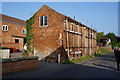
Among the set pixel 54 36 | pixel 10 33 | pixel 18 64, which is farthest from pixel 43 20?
pixel 10 33

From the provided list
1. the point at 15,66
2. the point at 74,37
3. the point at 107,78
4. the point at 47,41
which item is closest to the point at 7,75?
the point at 15,66

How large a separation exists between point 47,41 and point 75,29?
497cm

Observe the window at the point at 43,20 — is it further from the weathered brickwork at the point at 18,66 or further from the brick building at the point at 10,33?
the brick building at the point at 10,33

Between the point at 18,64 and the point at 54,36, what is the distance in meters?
6.93

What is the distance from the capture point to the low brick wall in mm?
7121

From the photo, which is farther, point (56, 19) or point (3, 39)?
point (3, 39)

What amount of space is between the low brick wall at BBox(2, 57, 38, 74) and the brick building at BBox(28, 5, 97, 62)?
4.70m

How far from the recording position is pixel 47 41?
1455 centimetres

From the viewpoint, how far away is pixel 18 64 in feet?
26.1

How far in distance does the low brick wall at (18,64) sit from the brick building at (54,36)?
4.70 metres

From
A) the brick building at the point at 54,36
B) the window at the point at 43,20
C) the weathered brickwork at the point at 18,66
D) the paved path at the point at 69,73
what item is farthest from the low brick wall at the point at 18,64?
the window at the point at 43,20

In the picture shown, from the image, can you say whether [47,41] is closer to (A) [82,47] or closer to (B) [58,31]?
(B) [58,31]

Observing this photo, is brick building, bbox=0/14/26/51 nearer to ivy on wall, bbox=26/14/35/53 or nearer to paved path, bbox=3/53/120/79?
ivy on wall, bbox=26/14/35/53

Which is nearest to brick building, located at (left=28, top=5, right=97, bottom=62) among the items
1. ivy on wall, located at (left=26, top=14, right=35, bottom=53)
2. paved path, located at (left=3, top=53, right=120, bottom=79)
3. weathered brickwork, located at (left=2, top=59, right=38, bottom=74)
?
ivy on wall, located at (left=26, top=14, right=35, bottom=53)
